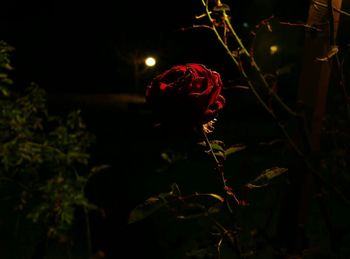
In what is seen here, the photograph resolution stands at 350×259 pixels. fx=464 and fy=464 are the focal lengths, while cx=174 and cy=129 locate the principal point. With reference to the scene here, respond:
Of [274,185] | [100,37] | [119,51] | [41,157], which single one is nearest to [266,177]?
[274,185]

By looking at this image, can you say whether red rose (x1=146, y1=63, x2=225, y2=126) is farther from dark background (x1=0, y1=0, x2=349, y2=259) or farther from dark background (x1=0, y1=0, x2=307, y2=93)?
dark background (x1=0, y1=0, x2=307, y2=93)

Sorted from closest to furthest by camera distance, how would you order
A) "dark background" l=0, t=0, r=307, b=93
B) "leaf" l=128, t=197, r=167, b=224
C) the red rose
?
the red rose, "leaf" l=128, t=197, r=167, b=224, "dark background" l=0, t=0, r=307, b=93

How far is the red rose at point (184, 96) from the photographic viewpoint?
1302mm

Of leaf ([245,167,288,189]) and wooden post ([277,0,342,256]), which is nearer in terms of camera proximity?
leaf ([245,167,288,189])

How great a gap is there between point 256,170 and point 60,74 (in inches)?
650

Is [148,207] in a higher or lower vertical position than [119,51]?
lower

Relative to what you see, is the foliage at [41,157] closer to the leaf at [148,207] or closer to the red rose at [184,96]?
the leaf at [148,207]

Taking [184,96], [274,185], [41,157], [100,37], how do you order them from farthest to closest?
[100,37] < [41,157] < [274,185] < [184,96]

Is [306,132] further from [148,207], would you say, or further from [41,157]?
[41,157]

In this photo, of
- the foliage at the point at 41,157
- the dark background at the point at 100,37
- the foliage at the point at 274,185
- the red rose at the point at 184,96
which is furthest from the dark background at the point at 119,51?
the red rose at the point at 184,96

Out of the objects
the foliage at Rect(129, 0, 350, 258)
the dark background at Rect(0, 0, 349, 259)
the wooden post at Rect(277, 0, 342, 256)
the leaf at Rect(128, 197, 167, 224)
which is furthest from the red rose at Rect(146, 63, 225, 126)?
the dark background at Rect(0, 0, 349, 259)

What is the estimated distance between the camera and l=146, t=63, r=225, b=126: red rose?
4.27 feet

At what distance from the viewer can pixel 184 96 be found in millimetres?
1299

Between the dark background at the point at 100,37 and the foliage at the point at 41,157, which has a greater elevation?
the dark background at the point at 100,37
